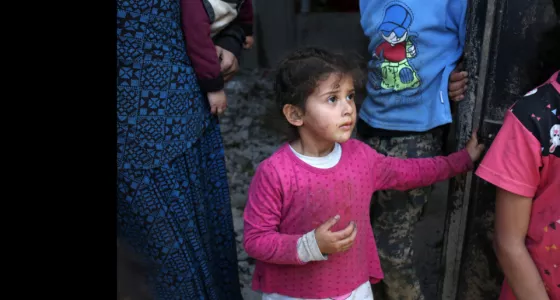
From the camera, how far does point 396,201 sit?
6.61 feet

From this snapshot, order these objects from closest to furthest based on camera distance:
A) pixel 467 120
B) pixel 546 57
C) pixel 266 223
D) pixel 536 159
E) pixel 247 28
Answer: pixel 536 159 < pixel 266 223 < pixel 546 57 < pixel 467 120 < pixel 247 28

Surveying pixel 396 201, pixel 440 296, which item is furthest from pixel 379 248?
pixel 440 296

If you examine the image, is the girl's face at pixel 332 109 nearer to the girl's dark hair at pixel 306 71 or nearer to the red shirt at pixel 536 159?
the girl's dark hair at pixel 306 71

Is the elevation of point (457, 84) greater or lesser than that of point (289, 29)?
greater

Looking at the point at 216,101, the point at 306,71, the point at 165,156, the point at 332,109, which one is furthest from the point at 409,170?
the point at 165,156

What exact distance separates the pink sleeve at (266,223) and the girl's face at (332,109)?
18cm

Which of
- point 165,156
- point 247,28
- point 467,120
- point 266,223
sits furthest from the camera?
point 247,28

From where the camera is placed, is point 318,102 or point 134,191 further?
point 134,191

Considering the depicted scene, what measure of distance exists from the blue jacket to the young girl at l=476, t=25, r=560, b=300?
48cm

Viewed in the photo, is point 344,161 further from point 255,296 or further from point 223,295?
point 255,296

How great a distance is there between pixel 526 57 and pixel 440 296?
39.0 inches

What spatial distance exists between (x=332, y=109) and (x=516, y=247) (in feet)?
1.99

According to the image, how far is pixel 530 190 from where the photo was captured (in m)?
1.36

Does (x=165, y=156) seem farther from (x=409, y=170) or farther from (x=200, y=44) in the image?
(x=409, y=170)
